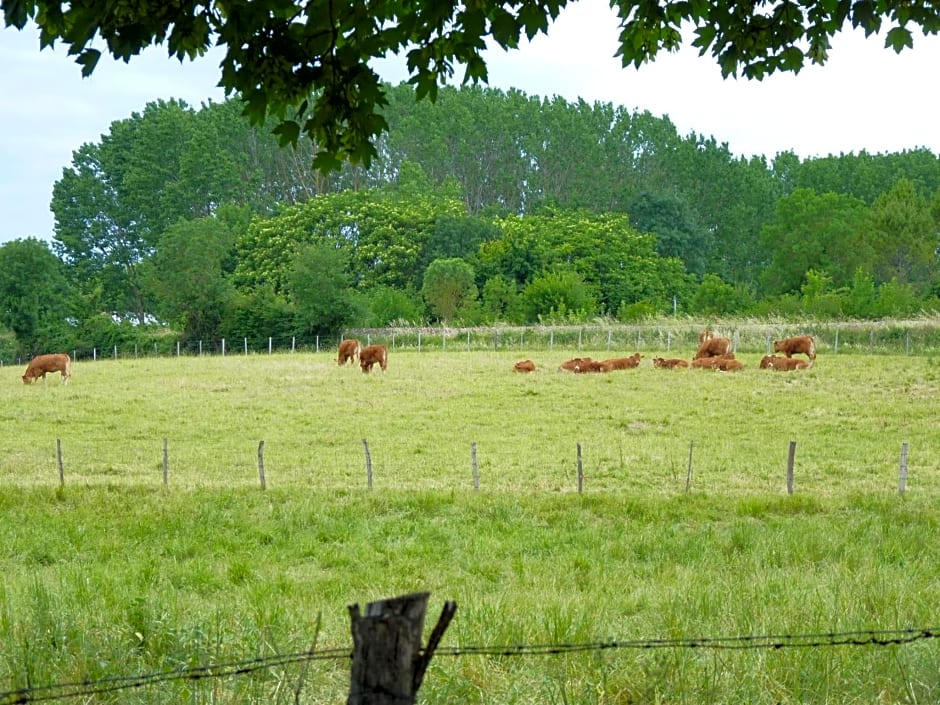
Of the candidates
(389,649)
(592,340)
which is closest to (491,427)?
(389,649)

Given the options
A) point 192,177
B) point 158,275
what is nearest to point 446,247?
point 158,275

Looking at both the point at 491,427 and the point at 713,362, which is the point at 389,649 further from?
the point at 713,362

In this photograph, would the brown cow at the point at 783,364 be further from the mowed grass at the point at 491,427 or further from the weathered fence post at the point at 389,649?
the weathered fence post at the point at 389,649

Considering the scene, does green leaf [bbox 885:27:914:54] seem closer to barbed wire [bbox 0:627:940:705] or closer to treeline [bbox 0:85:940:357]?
barbed wire [bbox 0:627:940:705]

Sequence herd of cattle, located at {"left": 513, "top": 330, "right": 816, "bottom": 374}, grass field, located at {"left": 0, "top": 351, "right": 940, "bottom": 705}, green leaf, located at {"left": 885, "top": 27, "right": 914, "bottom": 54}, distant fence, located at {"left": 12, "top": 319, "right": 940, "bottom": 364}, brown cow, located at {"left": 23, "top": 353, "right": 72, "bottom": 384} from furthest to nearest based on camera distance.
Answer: distant fence, located at {"left": 12, "top": 319, "right": 940, "bottom": 364} < brown cow, located at {"left": 23, "top": 353, "right": 72, "bottom": 384} < herd of cattle, located at {"left": 513, "top": 330, "right": 816, "bottom": 374} < green leaf, located at {"left": 885, "top": 27, "right": 914, "bottom": 54} < grass field, located at {"left": 0, "top": 351, "right": 940, "bottom": 705}

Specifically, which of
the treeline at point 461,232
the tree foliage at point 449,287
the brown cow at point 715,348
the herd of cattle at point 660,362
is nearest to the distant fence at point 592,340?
the treeline at point 461,232

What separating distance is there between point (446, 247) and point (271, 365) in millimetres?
33911

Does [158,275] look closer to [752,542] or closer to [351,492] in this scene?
[351,492]

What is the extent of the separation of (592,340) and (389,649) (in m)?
51.6

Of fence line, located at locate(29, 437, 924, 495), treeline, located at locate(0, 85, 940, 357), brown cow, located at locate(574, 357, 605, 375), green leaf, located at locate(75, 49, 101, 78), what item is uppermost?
treeline, located at locate(0, 85, 940, 357)

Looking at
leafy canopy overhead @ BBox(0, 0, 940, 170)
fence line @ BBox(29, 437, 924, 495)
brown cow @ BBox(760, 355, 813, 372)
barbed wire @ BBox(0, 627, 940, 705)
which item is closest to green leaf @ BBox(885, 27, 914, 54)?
leafy canopy overhead @ BBox(0, 0, 940, 170)

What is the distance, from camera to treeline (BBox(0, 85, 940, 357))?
6588 centimetres

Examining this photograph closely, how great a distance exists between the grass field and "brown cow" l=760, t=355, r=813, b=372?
4.01 ft

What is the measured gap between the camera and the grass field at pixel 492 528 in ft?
16.1
